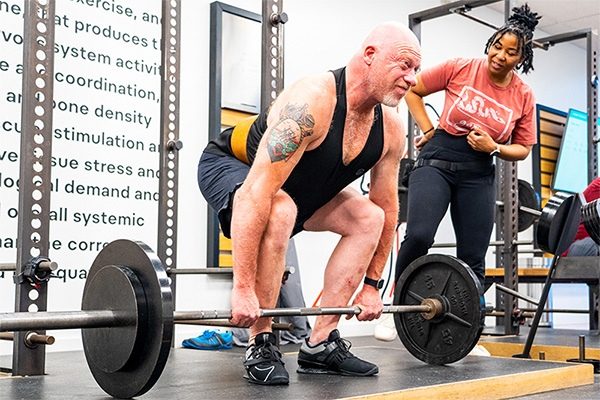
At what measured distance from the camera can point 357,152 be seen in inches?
91.9

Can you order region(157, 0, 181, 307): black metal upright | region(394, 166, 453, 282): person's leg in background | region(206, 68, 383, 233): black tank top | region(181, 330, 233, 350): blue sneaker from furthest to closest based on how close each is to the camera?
1. region(181, 330, 233, 350): blue sneaker
2. region(157, 0, 181, 307): black metal upright
3. region(394, 166, 453, 282): person's leg in background
4. region(206, 68, 383, 233): black tank top

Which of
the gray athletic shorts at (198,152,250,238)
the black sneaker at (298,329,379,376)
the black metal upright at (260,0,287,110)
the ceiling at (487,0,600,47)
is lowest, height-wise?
the black sneaker at (298,329,379,376)

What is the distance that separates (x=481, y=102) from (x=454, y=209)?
47 centimetres

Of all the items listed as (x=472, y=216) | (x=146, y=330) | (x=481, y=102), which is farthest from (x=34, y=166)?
(x=481, y=102)

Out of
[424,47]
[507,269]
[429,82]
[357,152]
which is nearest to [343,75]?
[357,152]

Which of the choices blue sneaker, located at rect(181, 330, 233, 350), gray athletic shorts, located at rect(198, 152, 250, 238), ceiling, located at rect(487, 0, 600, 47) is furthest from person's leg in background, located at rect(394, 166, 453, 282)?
ceiling, located at rect(487, 0, 600, 47)

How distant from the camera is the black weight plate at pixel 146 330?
1.80 meters

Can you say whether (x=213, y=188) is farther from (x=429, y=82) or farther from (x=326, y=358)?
(x=429, y=82)

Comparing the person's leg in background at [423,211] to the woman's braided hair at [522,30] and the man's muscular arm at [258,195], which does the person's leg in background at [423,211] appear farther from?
the man's muscular arm at [258,195]

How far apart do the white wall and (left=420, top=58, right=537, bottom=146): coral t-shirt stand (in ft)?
5.53

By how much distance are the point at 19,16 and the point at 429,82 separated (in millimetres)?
1997

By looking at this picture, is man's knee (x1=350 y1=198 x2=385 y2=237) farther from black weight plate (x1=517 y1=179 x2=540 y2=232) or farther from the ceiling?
the ceiling

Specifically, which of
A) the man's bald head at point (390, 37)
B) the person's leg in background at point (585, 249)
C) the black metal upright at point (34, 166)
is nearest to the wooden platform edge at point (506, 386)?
the man's bald head at point (390, 37)

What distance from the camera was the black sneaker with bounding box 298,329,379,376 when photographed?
2400 mm
